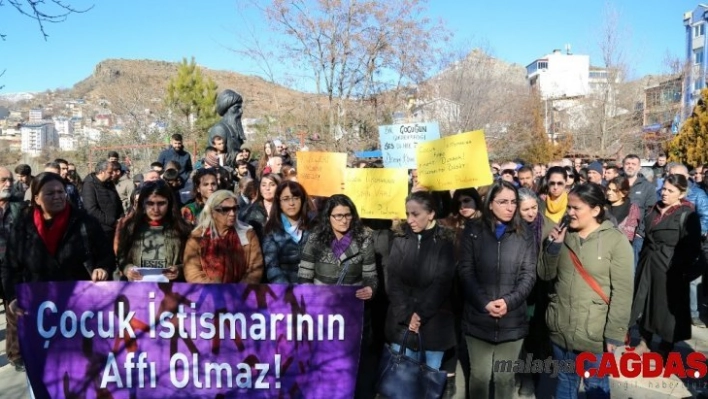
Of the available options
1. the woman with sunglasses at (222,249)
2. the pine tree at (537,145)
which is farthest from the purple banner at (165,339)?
the pine tree at (537,145)

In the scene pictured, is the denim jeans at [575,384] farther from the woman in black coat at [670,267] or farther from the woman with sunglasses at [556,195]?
the woman in black coat at [670,267]

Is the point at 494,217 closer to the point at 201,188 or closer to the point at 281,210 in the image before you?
the point at 281,210

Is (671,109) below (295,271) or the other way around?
the other way around

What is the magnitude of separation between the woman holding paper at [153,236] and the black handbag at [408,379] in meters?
1.72

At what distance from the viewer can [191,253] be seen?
13.2 feet

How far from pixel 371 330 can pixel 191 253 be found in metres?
2.14

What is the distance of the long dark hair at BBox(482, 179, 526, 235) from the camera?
3.88 m

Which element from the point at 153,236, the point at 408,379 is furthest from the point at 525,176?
the point at 153,236

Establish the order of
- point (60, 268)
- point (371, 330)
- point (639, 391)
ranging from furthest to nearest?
point (371, 330) < point (639, 391) < point (60, 268)

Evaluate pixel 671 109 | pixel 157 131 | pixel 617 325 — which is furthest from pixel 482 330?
pixel 671 109

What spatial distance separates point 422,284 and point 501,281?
0.56 metres

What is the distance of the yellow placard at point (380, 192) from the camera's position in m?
4.94

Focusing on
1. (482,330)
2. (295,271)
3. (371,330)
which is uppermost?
(295,271)

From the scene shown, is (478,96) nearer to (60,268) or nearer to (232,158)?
(232,158)
